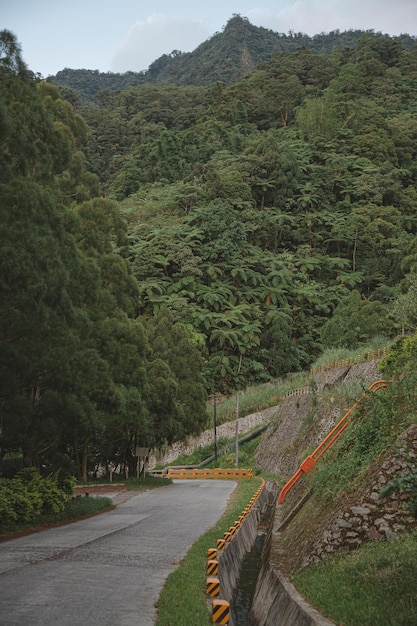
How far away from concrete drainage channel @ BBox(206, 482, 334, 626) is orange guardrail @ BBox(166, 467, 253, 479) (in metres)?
19.8

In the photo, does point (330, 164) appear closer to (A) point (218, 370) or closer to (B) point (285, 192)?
(B) point (285, 192)

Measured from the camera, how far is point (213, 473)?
39500mm

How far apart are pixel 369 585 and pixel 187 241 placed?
60716mm

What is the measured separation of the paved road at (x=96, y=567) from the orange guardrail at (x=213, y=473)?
18237mm

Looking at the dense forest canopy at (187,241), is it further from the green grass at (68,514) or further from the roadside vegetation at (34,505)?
the green grass at (68,514)

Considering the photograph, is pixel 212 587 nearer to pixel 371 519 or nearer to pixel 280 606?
pixel 280 606

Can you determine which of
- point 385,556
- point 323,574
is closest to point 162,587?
point 323,574

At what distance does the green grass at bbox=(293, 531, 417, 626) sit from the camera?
654 cm

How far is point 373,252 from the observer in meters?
71.2

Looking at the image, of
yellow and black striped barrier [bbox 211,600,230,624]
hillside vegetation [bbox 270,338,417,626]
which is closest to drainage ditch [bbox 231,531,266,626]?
hillside vegetation [bbox 270,338,417,626]

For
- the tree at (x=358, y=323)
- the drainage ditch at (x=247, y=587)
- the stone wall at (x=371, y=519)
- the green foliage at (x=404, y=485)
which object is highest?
the tree at (x=358, y=323)

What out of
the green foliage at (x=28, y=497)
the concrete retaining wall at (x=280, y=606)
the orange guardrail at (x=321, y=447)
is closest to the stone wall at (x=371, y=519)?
the concrete retaining wall at (x=280, y=606)

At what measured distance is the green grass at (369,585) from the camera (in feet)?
21.4

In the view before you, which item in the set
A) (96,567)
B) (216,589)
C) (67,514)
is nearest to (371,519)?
(216,589)
